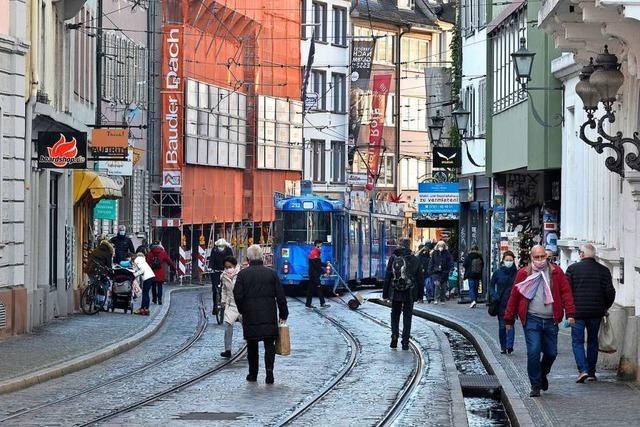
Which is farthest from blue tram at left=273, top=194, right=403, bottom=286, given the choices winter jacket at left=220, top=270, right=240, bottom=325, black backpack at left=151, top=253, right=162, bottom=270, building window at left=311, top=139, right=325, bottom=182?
building window at left=311, top=139, right=325, bottom=182

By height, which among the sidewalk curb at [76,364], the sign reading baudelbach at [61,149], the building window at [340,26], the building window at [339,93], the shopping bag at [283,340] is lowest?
the sidewalk curb at [76,364]

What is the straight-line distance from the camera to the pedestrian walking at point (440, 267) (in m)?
46.7

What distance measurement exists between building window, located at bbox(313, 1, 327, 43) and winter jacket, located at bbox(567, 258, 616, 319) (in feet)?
236

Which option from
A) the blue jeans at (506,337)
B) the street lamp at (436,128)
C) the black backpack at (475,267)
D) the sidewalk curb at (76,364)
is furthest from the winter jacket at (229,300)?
the street lamp at (436,128)

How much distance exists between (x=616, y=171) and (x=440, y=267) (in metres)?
25.2

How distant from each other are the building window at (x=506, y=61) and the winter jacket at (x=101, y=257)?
9480mm

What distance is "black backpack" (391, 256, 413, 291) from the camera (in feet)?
92.8

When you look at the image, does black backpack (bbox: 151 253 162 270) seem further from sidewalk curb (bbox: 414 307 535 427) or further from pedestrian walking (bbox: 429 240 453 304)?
pedestrian walking (bbox: 429 240 453 304)

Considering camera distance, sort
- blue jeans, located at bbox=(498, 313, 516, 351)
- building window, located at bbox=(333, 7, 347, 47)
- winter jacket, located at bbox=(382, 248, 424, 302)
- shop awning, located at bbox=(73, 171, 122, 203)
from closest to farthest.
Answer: blue jeans, located at bbox=(498, 313, 516, 351) < winter jacket, located at bbox=(382, 248, 424, 302) < shop awning, located at bbox=(73, 171, 122, 203) < building window, located at bbox=(333, 7, 347, 47)

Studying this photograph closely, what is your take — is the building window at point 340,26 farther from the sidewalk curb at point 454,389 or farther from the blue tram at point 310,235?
the sidewalk curb at point 454,389

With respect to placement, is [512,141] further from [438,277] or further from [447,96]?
[447,96]

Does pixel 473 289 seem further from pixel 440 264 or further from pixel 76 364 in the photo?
pixel 76 364

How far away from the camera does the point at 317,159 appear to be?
93250mm

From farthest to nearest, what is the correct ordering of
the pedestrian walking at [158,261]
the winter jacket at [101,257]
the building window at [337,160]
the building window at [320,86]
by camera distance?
the building window at [337,160]
the building window at [320,86]
the pedestrian walking at [158,261]
the winter jacket at [101,257]
